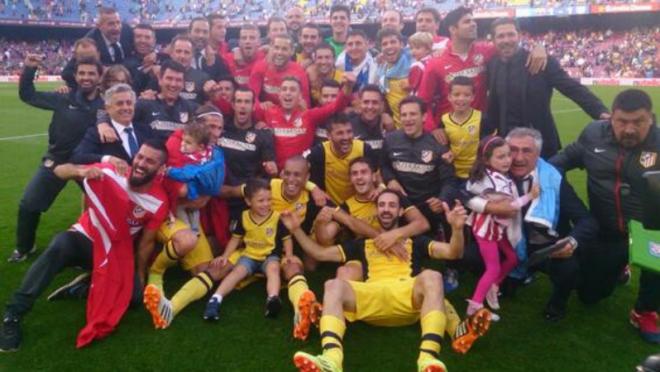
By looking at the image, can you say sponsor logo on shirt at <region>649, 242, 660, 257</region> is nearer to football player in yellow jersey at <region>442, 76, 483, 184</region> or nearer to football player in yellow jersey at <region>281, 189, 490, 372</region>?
football player in yellow jersey at <region>281, 189, 490, 372</region>

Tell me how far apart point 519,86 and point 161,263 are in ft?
11.9

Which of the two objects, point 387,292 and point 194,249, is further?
point 194,249

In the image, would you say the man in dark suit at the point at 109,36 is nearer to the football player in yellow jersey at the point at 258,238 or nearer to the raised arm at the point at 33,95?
the raised arm at the point at 33,95

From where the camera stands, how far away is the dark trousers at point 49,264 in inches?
143

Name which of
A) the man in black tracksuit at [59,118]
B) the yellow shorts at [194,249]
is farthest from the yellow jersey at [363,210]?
the man in black tracksuit at [59,118]

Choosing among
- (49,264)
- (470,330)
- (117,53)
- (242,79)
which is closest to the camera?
(470,330)

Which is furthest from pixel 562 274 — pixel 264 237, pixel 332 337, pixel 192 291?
pixel 192 291

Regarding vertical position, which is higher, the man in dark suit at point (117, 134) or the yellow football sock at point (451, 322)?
the man in dark suit at point (117, 134)

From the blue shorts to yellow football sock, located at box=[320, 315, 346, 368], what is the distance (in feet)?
3.85

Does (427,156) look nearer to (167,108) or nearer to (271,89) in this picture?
(271,89)

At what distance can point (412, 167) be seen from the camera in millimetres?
5012

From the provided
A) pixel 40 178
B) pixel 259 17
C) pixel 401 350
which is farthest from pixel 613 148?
pixel 259 17

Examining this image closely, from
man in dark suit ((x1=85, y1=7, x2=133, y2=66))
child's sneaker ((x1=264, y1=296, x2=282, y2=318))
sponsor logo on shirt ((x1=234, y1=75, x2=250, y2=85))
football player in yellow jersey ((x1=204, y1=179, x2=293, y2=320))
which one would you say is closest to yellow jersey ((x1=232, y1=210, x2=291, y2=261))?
football player in yellow jersey ((x1=204, y1=179, x2=293, y2=320))

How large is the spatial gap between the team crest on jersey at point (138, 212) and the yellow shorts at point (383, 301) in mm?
1686
